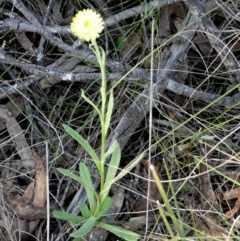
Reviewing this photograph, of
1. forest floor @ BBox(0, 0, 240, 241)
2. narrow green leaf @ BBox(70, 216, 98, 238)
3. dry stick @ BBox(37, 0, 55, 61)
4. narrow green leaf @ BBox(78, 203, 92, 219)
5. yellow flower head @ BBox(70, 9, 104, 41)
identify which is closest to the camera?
yellow flower head @ BBox(70, 9, 104, 41)

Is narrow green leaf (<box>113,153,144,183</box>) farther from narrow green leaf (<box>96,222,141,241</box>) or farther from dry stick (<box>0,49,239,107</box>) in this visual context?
dry stick (<box>0,49,239,107</box>)

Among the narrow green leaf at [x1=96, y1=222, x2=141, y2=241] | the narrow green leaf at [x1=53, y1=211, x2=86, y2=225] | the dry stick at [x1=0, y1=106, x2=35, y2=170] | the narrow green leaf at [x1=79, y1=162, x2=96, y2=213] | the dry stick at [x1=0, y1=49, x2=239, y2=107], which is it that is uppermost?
the dry stick at [x1=0, y1=49, x2=239, y2=107]

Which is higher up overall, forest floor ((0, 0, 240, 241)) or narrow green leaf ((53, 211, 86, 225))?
forest floor ((0, 0, 240, 241))

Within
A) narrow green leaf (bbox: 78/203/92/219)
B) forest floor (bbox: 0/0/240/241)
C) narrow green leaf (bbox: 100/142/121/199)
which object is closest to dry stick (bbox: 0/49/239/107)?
forest floor (bbox: 0/0/240/241)

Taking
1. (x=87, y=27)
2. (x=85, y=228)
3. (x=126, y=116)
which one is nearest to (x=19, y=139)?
(x=126, y=116)

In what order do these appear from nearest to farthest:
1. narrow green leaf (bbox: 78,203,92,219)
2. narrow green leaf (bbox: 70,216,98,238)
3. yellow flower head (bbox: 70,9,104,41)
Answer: yellow flower head (bbox: 70,9,104,41) < narrow green leaf (bbox: 70,216,98,238) < narrow green leaf (bbox: 78,203,92,219)

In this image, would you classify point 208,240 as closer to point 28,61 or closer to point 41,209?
point 41,209

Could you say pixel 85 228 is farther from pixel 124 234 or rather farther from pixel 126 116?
pixel 126 116

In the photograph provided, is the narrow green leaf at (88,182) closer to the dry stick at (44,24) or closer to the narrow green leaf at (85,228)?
the narrow green leaf at (85,228)
